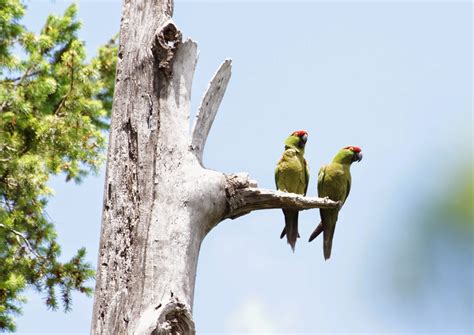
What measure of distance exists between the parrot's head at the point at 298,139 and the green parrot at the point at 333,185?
284mm

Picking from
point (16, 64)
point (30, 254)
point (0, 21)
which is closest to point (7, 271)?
point (30, 254)

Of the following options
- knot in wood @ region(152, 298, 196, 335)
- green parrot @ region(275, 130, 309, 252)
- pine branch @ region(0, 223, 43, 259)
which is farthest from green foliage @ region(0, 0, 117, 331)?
knot in wood @ region(152, 298, 196, 335)

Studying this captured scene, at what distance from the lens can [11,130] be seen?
24.3 ft

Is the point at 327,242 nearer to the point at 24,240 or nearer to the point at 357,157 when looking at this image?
the point at 357,157

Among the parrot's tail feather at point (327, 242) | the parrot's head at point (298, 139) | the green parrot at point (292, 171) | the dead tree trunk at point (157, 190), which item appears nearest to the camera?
the dead tree trunk at point (157, 190)

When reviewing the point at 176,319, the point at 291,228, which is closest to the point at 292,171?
the point at 291,228

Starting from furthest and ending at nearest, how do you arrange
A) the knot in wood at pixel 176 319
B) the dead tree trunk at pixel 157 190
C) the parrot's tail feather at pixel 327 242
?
the parrot's tail feather at pixel 327 242
the dead tree trunk at pixel 157 190
the knot in wood at pixel 176 319

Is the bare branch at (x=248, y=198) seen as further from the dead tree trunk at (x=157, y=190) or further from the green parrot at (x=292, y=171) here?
the green parrot at (x=292, y=171)

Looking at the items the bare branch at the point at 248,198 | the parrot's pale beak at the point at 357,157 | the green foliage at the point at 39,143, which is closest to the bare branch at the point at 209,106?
the bare branch at the point at 248,198

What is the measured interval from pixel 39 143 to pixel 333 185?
3689 mm

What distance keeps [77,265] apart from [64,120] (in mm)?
1623

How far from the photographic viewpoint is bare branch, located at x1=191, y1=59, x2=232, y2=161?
3764mm

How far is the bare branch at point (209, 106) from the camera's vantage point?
3764mm

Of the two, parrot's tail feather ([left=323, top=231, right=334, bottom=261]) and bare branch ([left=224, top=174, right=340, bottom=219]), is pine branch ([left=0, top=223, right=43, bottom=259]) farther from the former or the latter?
bare branch ([left=224, top=174, right=340, bottom=219])
